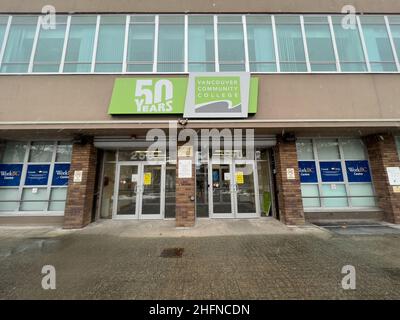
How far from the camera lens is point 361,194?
24.0 ft

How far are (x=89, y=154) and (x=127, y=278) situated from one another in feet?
16.7

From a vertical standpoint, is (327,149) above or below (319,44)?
below

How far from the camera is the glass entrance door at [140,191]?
7.69 m

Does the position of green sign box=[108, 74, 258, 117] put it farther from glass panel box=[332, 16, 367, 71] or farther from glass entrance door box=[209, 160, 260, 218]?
glass panel box=[332, 16, 367, 71]

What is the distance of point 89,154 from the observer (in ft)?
22.3

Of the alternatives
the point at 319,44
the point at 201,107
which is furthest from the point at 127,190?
the point at 319,44

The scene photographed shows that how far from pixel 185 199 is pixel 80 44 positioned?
275 inches

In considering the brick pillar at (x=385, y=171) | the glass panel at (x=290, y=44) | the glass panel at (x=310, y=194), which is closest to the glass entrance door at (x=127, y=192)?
the glass panel at (x=310, y=194)

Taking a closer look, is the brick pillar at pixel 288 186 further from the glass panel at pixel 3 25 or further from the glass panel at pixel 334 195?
the glass panel at pixel 3 25

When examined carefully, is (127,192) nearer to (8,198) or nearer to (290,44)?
(8,198)

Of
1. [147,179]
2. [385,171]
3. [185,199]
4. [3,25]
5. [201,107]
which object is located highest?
[3,25]

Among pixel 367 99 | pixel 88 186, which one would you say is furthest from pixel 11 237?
pixel 367 99
